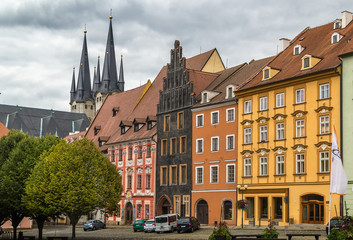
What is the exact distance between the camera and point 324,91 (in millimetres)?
51125

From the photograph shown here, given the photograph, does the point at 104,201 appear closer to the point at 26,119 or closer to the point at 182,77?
the point at 182,77

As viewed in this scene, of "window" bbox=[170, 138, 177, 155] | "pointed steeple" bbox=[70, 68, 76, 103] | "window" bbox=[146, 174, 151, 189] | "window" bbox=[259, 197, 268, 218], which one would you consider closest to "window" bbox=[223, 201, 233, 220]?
"window" bbox=[259, 197, 268, 218]

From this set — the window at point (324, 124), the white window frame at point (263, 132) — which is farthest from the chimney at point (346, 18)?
the white window frame at point (263, 132)

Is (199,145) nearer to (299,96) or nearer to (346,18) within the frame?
(299,96)

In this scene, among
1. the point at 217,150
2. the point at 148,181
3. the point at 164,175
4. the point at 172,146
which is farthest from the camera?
the point at 148,181

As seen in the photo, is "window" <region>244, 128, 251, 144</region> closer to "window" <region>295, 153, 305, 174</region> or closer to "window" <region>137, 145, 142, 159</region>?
"window" <region>295, 153, 305, 174</region>

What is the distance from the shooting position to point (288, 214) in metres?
53.2

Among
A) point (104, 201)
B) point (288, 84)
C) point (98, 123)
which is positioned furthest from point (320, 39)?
point (98, 123)

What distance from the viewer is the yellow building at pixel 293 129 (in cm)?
5059

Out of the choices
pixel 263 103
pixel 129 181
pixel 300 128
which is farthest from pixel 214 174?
pixel 129 181

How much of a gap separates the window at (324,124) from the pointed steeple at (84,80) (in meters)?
142

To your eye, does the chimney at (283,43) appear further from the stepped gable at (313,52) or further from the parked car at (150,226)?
the parked car at (150,226)

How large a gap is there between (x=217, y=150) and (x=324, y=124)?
15347 millimetres

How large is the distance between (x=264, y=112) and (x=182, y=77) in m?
15.7
